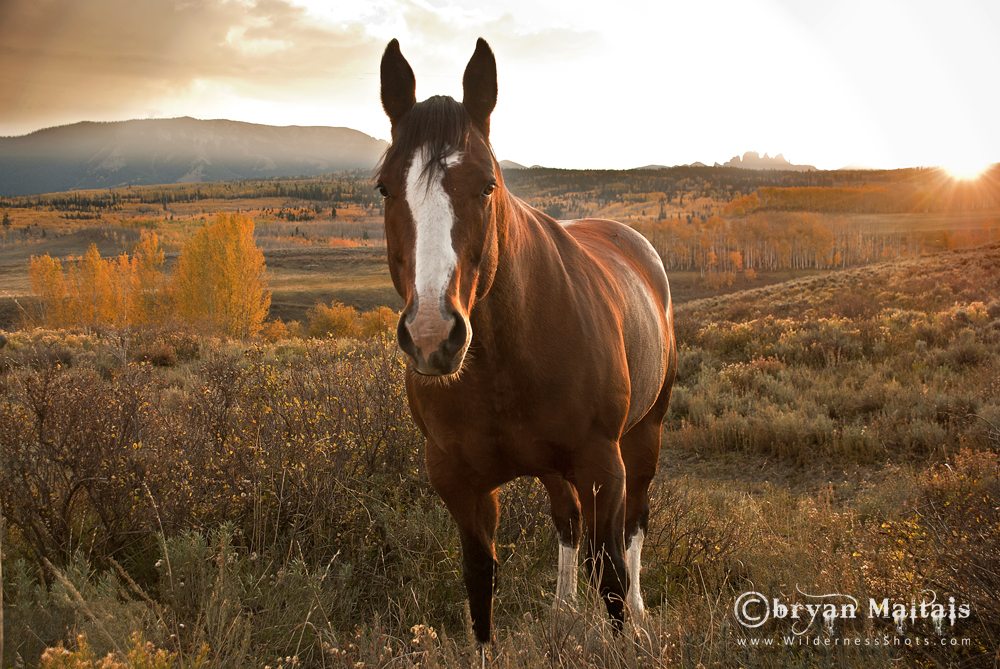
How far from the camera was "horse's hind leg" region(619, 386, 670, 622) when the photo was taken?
11.7ft

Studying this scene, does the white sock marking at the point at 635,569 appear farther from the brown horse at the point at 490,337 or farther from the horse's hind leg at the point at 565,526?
the horse's hind leg at the point at 565,526

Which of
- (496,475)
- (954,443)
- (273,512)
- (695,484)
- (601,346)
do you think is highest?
(601,346)

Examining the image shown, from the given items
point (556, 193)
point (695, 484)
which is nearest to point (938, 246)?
point (556, 193)

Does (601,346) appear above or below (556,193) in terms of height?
below

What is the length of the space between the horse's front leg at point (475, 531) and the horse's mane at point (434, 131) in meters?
1.39

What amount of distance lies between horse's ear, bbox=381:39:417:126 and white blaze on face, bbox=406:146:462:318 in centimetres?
46

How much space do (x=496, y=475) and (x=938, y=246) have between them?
379 ft


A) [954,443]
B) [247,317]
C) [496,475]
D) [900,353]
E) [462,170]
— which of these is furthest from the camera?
[247,317]

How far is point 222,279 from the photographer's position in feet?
131

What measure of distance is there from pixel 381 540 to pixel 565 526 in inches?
54.7

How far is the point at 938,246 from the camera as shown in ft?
297

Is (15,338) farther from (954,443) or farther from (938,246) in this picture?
(938,246)
